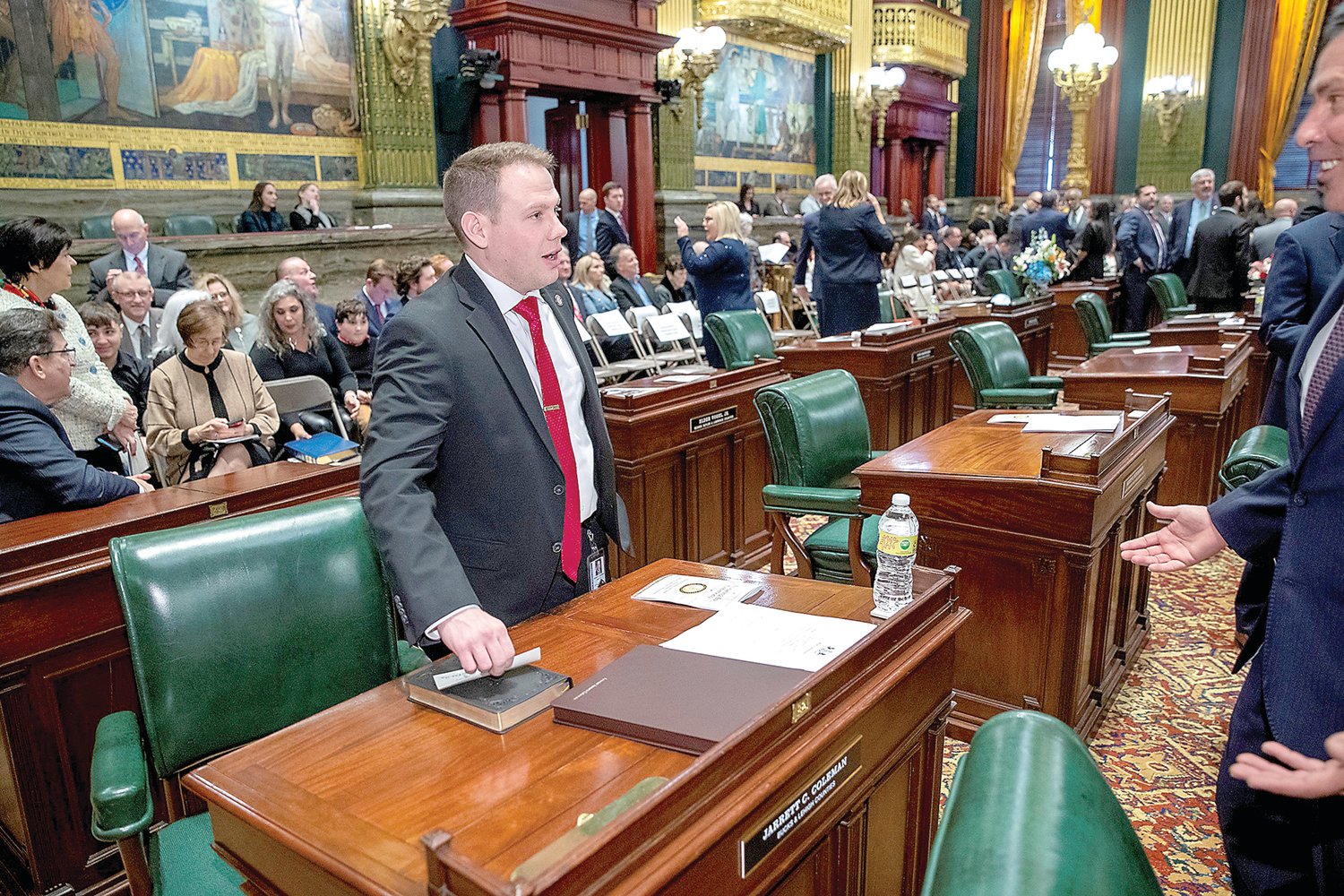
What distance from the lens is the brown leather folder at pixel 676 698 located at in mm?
1215

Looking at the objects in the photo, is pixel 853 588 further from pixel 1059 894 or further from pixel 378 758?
pixel 1059 894

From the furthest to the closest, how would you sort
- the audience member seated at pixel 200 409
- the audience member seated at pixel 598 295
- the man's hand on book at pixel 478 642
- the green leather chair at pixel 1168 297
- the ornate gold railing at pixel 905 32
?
the ornate gold railing at pixel 905 32, the green leather chair at pixel 1168 297, the audience member seated at pixel 598 295, the audience member seated at pixel 200 409, the man's hand on book at pixel 478 642

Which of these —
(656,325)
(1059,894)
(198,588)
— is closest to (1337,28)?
(1059,894)

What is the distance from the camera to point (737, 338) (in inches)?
207

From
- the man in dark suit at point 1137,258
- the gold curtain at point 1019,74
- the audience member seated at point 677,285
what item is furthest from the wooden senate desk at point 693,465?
the gold curtain at point 1019,74

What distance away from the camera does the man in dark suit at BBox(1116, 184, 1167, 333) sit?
8875mm

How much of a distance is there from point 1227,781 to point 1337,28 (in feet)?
3.83

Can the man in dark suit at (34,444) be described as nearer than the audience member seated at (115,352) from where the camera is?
Yes

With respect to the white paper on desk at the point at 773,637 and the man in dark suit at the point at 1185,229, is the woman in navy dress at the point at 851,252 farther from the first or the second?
the white paper on desk at the point at 773,637

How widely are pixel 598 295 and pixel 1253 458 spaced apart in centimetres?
527

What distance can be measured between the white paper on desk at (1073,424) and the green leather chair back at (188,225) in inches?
272

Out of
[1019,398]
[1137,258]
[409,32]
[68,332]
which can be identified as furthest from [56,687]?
[1137,258]

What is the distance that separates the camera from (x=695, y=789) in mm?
1064

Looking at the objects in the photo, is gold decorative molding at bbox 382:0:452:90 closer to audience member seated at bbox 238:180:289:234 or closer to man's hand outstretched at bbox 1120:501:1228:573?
audience member seated at bbox 238:180:289:234
